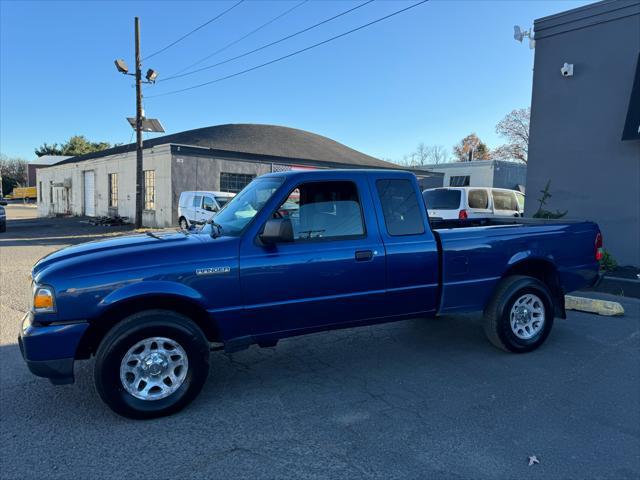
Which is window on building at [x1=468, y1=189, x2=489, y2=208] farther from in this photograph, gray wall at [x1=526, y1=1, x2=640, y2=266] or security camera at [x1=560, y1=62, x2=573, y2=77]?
security camera at [x1=560, y1=62, x2=573, y2=77]

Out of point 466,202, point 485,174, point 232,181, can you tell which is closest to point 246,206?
point 466,202

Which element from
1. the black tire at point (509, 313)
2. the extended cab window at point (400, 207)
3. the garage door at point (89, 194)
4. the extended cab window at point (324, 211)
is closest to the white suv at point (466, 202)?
the black tire at point (509, 313)

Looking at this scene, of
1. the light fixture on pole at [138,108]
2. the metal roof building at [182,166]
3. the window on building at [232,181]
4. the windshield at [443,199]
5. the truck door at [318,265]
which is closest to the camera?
the truck door at [318,265]

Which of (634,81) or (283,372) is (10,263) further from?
(634,81)

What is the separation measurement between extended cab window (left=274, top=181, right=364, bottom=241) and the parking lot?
1.42 m

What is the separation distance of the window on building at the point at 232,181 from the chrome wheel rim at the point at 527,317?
19.8 m

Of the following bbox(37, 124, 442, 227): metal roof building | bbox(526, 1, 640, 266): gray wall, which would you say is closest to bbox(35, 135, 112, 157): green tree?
bbox(37, 124, 442, 227): metal roof building

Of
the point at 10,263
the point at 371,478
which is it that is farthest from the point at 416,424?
the point at 10,263

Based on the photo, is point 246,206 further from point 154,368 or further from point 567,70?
point 567,70

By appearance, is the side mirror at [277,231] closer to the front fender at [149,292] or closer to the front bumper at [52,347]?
the front fender at [149,292]

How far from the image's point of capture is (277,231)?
360 cm

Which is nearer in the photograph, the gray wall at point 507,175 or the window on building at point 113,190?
the window on building at point 113,190

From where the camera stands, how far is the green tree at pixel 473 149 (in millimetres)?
74625

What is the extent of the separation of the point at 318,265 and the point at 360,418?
129 cm
